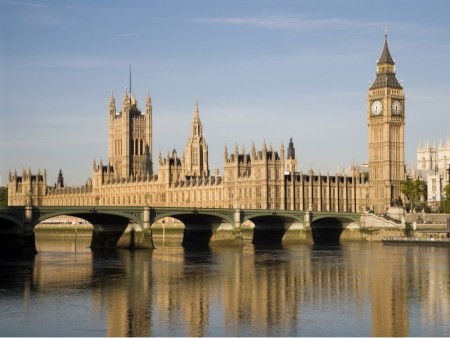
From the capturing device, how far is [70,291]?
54.1m

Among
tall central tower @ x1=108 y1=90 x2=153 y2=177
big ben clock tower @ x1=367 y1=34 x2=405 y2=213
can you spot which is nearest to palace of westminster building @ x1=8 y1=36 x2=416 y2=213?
big ben clock tower @ x1=367 y1=34 x2=405 y2=213

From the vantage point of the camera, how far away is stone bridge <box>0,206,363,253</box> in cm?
8494

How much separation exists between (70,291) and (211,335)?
1656 cm

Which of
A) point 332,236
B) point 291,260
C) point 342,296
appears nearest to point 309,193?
point 332,236

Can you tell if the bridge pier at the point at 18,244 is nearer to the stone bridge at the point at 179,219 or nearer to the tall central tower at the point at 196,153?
the stone bridge at the point at 179,219

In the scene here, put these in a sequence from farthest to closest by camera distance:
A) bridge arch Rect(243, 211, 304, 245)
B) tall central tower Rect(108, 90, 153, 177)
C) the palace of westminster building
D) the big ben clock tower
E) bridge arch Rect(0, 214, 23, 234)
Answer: tall central tower Rect(108, 90, 153, 177) < the big ben clock tower < the palace of westminster building < bridge arch Rect(243, 211, 304, 245) < bridge arch Rect(0, 214, 23, 234)

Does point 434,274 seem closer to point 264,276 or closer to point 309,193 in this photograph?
point 264,276

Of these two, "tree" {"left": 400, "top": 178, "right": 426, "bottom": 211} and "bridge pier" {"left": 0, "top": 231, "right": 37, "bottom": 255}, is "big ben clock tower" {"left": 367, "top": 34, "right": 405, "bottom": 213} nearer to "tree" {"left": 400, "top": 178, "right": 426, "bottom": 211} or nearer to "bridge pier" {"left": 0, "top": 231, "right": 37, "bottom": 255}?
"tree" {"left": 400, "top": 178, "right": 426, "bottom": 211}

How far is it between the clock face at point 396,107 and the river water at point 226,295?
54.9 m

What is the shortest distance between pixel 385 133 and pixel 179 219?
41275 mm

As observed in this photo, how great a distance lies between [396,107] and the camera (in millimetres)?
134500

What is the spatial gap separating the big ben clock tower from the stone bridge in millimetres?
20710

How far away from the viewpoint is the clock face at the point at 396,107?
134 meters

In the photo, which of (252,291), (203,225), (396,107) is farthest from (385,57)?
(252,291)
